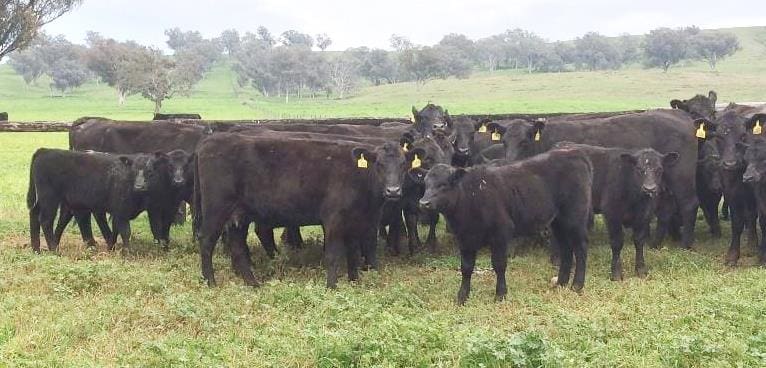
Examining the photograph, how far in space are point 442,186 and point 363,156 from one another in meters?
1.21

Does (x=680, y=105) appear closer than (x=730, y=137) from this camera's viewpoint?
No

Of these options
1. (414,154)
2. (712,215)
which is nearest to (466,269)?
(414,154)

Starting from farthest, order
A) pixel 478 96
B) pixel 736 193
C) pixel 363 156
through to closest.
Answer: pixel 478 96 → pixel 736 193 → pixel 363 156

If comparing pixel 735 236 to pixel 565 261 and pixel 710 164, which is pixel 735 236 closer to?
pixel 710 164

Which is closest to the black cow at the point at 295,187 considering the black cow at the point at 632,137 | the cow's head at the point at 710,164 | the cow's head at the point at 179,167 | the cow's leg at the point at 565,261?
the cow's head at the point at 179,167

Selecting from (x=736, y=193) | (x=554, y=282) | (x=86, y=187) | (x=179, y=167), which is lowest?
(x=554, y=282)

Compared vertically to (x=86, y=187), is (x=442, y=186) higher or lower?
higher

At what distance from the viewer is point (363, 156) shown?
8.81 m

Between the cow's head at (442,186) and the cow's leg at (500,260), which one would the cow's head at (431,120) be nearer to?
the cow's head at (442,186)

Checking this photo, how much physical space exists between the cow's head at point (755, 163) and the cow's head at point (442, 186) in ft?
12.7

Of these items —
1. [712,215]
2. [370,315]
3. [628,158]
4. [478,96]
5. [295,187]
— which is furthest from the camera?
[478,96]

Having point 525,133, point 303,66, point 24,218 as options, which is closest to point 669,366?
point 525,133

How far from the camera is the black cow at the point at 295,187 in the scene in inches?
347

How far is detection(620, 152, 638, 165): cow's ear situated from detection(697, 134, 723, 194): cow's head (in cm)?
229
